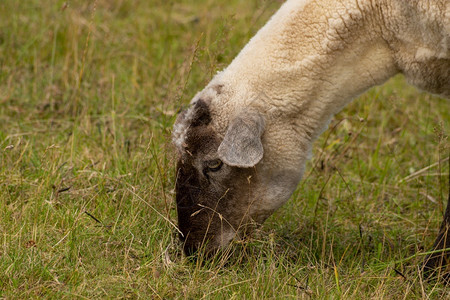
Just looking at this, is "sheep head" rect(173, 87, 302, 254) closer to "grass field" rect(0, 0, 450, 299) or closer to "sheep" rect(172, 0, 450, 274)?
"sheep" rect(172, 0, 450, 274)

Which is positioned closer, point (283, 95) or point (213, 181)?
point (283, 95)

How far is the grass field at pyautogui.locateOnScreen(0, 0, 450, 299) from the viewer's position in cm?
416

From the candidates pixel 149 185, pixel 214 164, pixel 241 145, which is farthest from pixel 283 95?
pixel 149 185

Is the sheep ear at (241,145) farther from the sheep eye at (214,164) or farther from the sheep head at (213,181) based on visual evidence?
the sheep eye at (214,164)

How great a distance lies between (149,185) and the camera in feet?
17.1

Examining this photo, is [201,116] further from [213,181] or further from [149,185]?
[149,185]

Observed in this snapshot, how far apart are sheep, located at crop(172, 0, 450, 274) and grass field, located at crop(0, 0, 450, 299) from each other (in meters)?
0.26

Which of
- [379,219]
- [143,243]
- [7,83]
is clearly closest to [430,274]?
[379,219]

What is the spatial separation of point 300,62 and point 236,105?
1.62 ft

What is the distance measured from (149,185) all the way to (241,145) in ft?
4.26

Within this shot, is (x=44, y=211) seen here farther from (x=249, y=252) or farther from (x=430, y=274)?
(x=430, y=274)

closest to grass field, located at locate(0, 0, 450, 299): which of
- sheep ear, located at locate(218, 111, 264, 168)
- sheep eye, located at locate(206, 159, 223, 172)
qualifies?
sheep eye, located at locate(206, 159, 223, 172)

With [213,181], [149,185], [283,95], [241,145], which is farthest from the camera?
[149,185]

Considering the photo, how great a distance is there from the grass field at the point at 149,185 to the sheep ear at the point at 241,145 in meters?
0.56
